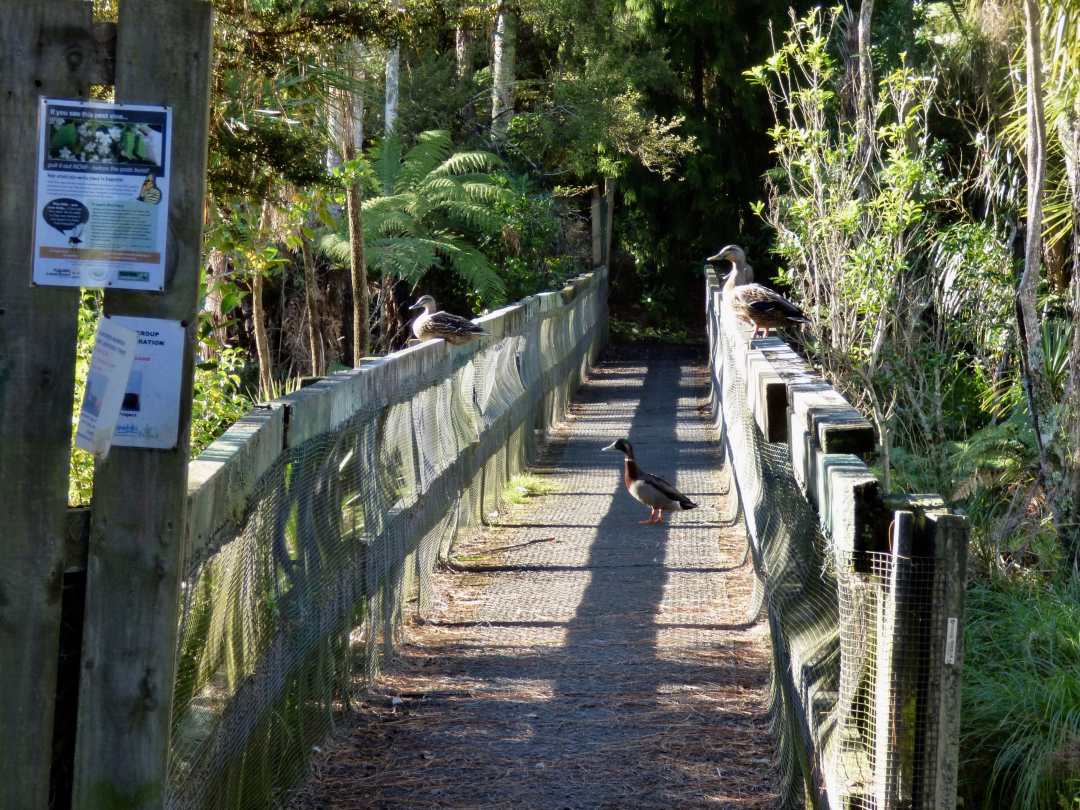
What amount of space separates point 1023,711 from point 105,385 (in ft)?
13.6

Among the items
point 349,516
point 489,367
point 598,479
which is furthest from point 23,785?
point 598,479

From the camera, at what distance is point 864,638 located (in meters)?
3.59

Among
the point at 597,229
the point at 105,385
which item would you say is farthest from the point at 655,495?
the point at 597,229

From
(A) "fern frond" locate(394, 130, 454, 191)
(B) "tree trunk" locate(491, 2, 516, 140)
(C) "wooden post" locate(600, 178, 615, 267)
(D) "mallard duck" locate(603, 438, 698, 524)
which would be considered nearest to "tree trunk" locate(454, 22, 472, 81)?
(B) "tree trunk" locate(491, 2, 516, 140)

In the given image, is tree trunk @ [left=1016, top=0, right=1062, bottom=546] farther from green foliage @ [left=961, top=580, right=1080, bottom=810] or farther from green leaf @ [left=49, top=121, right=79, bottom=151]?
green leaf @ [left=49, top=121, right=79, bottom=151]

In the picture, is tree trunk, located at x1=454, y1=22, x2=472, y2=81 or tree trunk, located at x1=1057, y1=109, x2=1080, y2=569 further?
tree trunk, located at x1=454, y1=22, x2=472, y2=81

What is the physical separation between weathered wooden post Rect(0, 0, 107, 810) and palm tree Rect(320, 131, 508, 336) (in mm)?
16724

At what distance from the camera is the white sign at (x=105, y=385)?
3.27m

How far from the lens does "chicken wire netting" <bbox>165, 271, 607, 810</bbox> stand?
387cm

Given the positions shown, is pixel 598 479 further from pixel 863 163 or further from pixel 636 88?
pixel 636 88

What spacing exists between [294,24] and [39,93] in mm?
6523

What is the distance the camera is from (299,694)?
192 inches

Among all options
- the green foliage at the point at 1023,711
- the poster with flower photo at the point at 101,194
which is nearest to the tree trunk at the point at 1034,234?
the green foliage at the point at 1023,711

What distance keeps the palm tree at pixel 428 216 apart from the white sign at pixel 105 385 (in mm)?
16767
